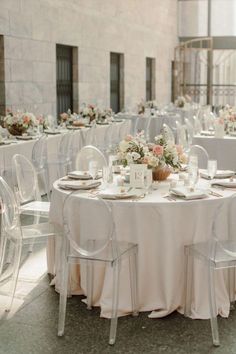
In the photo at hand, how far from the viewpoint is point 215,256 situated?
370 centimetres

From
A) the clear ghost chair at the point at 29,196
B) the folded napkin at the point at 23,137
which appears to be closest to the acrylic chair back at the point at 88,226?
the clear ghost chair at the point at 29,196

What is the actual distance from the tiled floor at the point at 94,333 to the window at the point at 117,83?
11.2 meters

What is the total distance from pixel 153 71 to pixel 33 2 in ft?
26.3

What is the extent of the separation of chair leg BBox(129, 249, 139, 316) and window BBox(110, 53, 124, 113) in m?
11.2

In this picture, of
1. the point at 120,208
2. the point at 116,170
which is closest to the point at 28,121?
the point at 116,170

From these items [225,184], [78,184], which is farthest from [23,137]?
[225,184]

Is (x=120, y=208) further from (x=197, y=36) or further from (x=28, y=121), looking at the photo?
(x=197, y=36)

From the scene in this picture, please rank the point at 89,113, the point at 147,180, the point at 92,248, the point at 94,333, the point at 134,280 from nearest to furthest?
the point at 94,333 < the point at 92,248 < the point at 134,280 < the point at 147,180 < the point at 89,113

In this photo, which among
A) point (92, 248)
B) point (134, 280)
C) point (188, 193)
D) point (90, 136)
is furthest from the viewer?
point (90, 136)

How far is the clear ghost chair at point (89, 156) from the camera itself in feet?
19.0

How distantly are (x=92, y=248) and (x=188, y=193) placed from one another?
775mm

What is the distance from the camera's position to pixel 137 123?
39.5 feet

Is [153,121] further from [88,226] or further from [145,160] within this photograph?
[88,226]

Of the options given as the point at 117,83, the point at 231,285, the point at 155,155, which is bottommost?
the point at 231,285
